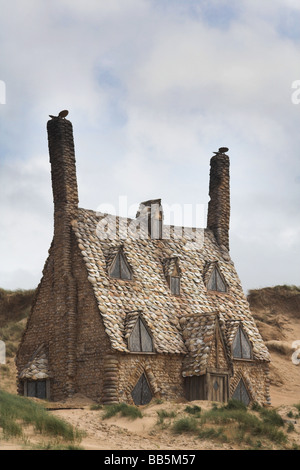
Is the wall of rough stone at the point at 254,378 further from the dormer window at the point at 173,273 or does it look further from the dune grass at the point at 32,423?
the dune grass at the point at 32,423

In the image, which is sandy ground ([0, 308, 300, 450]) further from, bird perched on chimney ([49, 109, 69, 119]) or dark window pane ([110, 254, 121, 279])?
bird perched on chimney ([49, 109, 69, 119])

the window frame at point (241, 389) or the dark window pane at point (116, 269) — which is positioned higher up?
the dark window pane at point (116, 269)

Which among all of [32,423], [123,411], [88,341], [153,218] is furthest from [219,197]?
[32,423]

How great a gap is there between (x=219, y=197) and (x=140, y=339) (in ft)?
39.0

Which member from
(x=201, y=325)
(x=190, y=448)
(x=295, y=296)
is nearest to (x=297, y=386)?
(x=295, y=296)

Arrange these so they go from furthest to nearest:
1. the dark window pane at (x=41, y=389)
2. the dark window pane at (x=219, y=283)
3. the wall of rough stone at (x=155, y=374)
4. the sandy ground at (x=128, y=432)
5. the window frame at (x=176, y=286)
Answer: the dark window pane at (x=219, y=283) → the window frame at (x=176, y=286) → the dark window pane at (x=41, y=389) → the wall of rough stone at (x=155, y=374) → the sandy ground at (x=128, y=432)

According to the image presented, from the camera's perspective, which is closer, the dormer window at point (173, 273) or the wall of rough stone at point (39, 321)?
the wall of rough stone at point (39, 321)

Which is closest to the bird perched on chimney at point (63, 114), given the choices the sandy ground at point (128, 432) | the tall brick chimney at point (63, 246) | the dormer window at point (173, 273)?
the tall brick chimney at point (63, 246)

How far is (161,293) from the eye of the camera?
33719 mm

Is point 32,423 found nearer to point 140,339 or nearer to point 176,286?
point 140,339

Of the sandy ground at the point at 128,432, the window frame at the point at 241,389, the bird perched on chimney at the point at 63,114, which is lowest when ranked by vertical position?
the sandy ground at the point at 128,432

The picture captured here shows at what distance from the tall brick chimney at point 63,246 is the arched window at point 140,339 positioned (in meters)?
2.59

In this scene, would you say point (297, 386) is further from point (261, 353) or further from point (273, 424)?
point (273, 424)

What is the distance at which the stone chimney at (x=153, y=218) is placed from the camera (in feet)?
120
